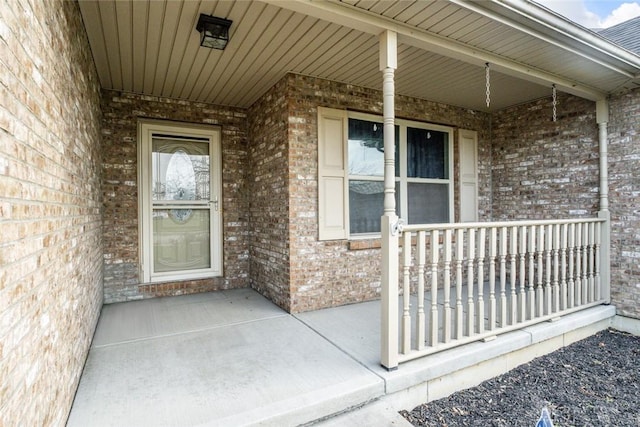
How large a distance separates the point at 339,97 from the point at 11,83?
10.7ft

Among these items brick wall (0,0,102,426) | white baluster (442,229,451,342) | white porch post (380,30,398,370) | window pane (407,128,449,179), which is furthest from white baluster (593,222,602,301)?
brick wall (0,0,102,426)

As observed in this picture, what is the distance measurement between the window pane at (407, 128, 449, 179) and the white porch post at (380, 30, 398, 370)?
227 cm

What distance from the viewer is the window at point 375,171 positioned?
396 centimetres

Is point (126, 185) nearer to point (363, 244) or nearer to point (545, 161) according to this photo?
point (363, 244)

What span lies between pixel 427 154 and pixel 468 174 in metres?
0.80

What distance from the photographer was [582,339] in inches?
141

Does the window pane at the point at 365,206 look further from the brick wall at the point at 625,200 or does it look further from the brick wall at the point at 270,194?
the brick wall at the point at 625,200

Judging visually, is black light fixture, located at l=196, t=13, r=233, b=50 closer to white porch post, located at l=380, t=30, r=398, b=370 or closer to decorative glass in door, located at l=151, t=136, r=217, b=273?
white porch post, located at l=380, t=30, r=398, b=370

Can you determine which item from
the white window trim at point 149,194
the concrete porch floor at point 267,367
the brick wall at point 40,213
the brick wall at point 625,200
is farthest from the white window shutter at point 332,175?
the brick wall at point 625,200

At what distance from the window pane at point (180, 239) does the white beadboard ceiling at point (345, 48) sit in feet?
5.17

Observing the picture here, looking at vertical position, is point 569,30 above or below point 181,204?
above

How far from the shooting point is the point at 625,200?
380cm

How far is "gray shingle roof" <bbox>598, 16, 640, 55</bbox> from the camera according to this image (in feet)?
12.8

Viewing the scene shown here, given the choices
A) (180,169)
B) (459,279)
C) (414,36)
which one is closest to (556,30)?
(414,36)
